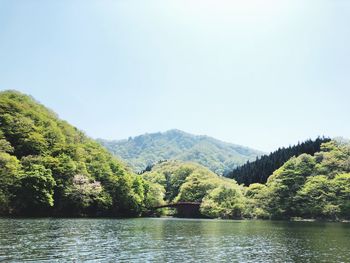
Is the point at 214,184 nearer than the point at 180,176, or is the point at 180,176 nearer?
the point at 214,184

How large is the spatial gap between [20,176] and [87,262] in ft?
183

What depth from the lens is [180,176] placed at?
161m

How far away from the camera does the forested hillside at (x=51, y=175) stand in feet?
252

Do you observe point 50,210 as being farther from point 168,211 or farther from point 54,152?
point 168,211

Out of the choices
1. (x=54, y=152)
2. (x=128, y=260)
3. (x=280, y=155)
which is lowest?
(x=128, y=260)

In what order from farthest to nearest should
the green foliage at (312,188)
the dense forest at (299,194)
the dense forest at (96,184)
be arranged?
the dense forest at (299,194) → the green foliage at (312,188) → the dense forest at (96,184)

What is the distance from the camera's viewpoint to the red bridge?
130000 millimetres

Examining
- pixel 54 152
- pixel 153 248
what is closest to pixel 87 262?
pixel 153 248

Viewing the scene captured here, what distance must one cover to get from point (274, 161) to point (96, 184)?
87.3 meters

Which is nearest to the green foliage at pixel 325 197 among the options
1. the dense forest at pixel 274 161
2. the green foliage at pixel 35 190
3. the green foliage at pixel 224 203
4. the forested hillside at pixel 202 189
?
the green foliage at pixel 224 203

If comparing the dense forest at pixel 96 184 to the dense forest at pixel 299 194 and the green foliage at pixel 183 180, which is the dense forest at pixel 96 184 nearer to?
the dense forest at pixel 299 194

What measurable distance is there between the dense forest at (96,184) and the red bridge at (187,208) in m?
5.40

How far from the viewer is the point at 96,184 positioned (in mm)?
95125

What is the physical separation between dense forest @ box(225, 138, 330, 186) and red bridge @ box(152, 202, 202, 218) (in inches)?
1328
